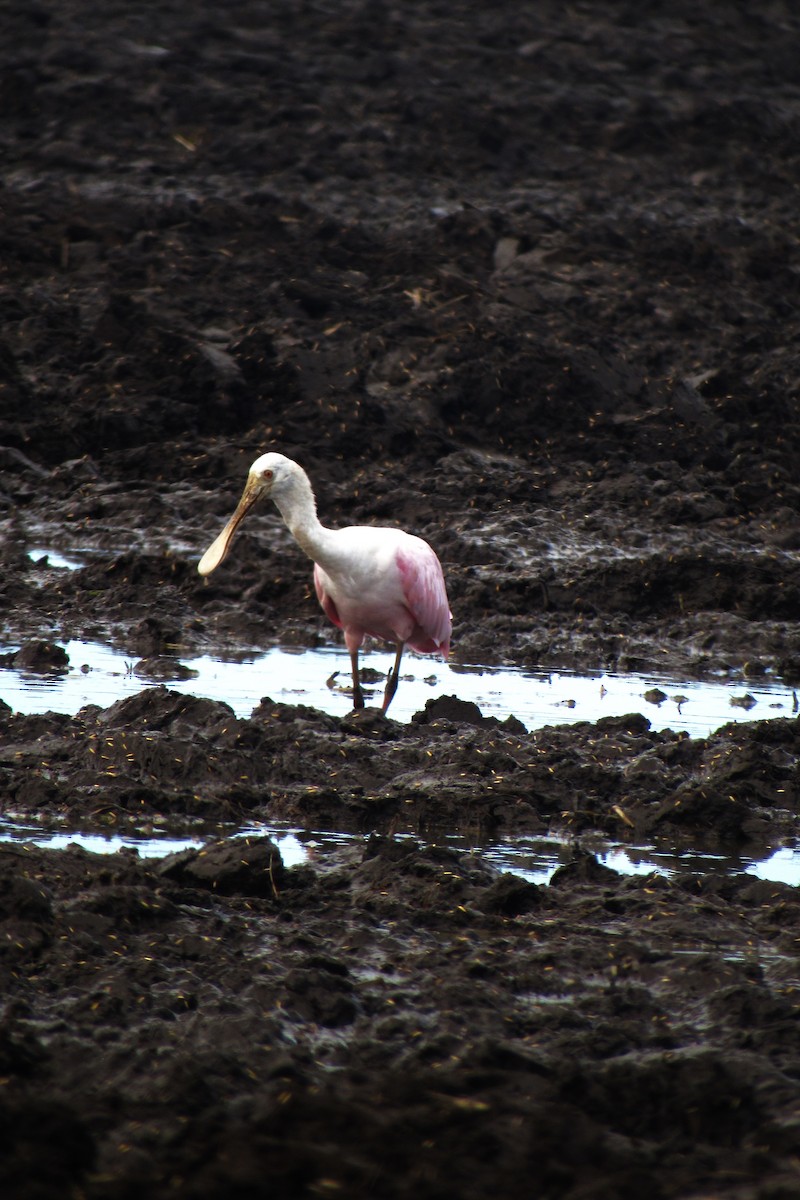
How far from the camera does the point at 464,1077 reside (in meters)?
5.75

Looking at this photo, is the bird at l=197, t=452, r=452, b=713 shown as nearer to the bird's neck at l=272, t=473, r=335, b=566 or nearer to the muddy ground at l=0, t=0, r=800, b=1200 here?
the bird's neck at l=272, t=473, r=335, b=566

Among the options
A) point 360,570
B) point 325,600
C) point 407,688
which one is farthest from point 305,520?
→ point 407,688

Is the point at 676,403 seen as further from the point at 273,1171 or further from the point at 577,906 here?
the point at 273,1171

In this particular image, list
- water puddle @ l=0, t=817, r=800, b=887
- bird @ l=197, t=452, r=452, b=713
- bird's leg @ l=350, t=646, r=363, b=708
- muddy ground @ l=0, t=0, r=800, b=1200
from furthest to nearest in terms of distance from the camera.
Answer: bird @ l=197, t=452, r=452, b=713 → bird's leg @ l=350, t=646, r=363, b=708 → water puddle @ l=0, t=817, r=800, b=887 → muddy ground @ l=0, t=0, r=800, b=1200

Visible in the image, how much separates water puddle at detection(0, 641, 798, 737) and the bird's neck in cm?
95

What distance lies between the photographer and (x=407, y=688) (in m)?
12.8

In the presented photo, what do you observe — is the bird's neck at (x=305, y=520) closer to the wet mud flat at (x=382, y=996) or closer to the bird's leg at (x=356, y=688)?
the bird's leg at (x=356, y=688)

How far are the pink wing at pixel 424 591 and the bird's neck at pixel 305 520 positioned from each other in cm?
46

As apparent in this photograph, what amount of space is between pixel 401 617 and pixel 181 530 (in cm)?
497

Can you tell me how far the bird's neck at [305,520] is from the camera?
11.3 metres

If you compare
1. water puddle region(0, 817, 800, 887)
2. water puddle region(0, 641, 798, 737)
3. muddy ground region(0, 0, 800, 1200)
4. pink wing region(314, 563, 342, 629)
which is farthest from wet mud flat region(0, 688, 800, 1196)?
pink wing region(314, 563, 342, 629)

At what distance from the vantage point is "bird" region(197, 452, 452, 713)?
11.3m

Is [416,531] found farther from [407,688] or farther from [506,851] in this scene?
[506,851]

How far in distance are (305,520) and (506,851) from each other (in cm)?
339
